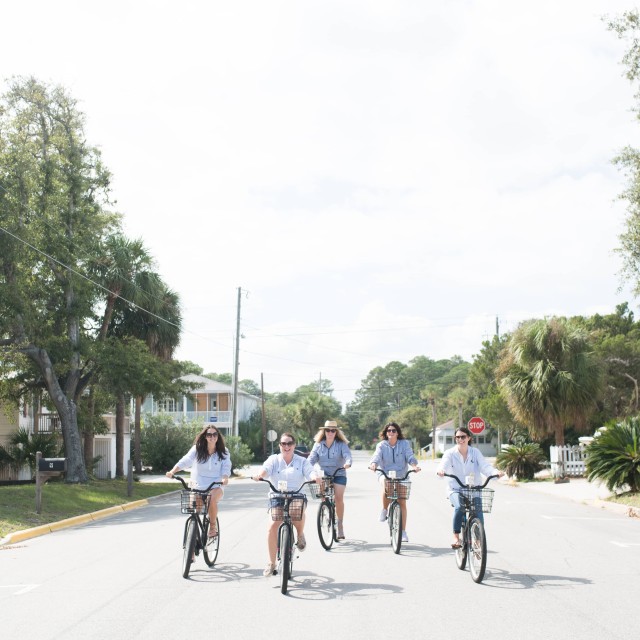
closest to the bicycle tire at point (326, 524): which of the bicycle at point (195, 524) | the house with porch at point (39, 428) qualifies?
the bicycle at point (195, 524)

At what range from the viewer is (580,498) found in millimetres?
24094

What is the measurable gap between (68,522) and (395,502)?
32.2 feet

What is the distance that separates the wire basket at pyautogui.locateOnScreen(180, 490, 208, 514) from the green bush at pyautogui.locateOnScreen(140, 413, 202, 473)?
39.3 meters

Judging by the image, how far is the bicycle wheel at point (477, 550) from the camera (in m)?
9.33

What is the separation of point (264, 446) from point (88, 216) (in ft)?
132

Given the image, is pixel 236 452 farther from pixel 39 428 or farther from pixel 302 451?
pixel 302 451

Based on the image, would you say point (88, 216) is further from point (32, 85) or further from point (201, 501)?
point (201, 501)

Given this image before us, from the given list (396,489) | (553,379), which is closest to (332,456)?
(396,489)

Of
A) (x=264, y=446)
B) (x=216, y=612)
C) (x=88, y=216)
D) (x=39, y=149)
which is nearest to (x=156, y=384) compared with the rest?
(x=88, y=216)

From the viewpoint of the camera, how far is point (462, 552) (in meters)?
10.3

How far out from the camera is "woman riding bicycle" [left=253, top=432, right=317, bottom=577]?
9641mm

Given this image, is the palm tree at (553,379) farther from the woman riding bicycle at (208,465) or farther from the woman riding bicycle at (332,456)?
the woman riding bicycle at (208,465)

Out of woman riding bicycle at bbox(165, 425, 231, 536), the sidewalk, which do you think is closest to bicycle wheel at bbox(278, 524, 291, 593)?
woman riding bicycle at bbox(165, 425, 231, 536)

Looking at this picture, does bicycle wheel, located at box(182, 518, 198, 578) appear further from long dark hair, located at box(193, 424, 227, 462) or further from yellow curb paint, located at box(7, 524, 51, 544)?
yellow curb paint, located at box(7, 524, 51, 544)
